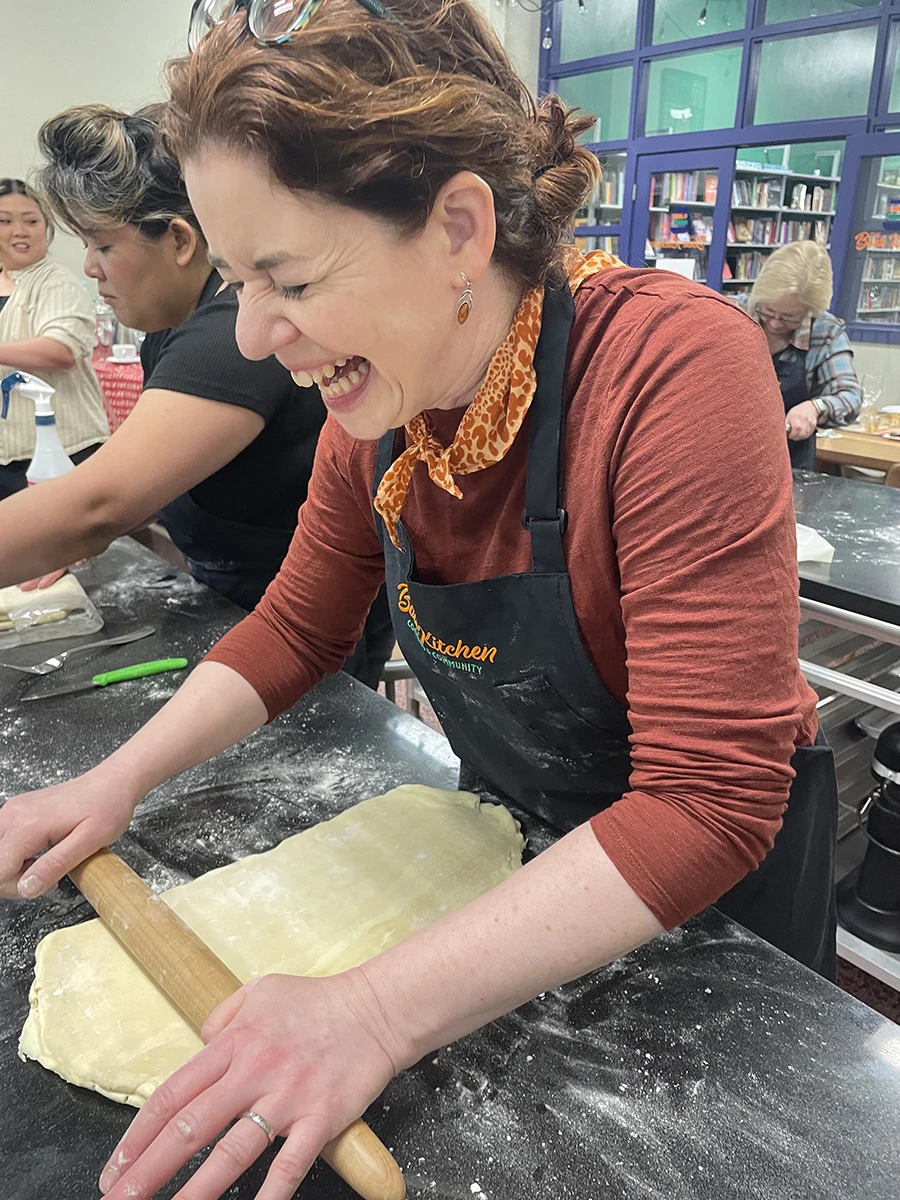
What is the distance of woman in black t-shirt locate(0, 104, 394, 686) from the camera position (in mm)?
1410

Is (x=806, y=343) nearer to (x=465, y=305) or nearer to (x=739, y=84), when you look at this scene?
(x=465, y=305)

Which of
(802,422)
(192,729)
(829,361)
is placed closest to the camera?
(192,729)

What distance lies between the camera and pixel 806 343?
12.8 feet

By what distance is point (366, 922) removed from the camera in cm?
94

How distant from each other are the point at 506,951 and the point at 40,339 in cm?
319

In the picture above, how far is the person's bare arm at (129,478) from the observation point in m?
1.41

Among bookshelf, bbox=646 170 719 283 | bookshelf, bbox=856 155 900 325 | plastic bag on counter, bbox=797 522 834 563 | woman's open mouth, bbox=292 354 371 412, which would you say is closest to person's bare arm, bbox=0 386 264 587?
woman's open mouth, bbox=292 354 371 412

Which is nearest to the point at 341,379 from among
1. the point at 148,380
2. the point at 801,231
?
the point at 148,380

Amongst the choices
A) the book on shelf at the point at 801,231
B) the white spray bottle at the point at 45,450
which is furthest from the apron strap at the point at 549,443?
the book on shelf at the point at 801,231

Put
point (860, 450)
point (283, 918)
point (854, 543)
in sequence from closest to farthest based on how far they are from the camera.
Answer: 1. point (283, 918)
2. point (854, 543)
3. point (860, 450)

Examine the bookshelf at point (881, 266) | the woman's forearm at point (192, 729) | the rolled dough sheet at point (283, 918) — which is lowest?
the rolled dough sheet at point (283, 918)

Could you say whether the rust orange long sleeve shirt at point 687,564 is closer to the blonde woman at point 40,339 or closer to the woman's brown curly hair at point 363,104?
the woman's brown curly hair at point 363,104

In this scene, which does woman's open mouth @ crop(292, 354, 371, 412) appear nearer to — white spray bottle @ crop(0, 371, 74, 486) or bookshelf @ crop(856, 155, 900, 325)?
white spray bottle @ crop(0, 371, 74, 486)

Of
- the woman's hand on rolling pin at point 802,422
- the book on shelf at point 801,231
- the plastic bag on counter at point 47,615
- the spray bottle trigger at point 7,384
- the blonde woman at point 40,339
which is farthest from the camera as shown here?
the book on shelf at point 801,231
